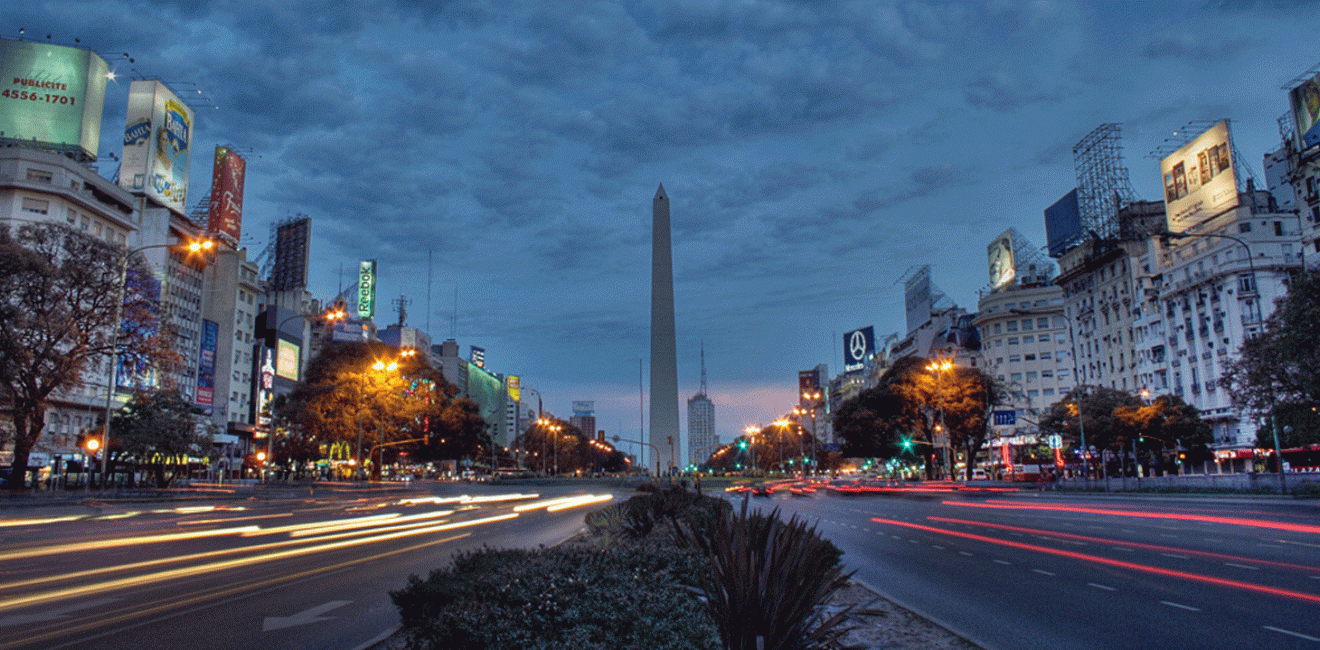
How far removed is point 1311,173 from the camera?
226ft

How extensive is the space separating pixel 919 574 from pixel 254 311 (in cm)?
11185

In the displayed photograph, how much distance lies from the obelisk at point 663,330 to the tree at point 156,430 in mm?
33786

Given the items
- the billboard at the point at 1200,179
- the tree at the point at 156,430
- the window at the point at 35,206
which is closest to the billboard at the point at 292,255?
the window at the point at 35,206

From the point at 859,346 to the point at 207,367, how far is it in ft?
418

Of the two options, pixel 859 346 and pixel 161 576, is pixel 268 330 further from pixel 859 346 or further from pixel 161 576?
pixel 859 346

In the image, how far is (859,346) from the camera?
586ft

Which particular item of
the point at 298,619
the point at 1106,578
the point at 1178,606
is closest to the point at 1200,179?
the point at 1106,578

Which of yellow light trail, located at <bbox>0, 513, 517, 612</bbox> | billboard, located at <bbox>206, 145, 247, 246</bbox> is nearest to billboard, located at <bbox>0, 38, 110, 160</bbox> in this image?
billboard, located at <bbox>206, 145, 247, 246</bbox>

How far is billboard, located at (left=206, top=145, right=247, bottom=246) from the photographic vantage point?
325ft

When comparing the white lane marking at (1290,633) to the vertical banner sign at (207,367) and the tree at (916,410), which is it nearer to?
the tree at (916,410)

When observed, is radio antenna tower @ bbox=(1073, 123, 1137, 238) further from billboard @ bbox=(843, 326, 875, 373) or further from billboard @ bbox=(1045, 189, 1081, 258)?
billboard @ bbox=(843, 326, 875, 373)

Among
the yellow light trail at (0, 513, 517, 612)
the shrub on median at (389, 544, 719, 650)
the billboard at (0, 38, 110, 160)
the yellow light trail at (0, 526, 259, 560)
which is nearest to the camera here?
the shrub on median at (389, 544, 719, 650)

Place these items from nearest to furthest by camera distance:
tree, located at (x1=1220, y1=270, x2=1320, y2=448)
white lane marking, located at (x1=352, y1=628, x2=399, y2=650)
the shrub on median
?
1. the shrub on median
2. white lane marking, located at (x1=352, y1=628, x2=399, y2=650)
3. tree, located at (x1=1220, y1=270, x2=1320, y2=448)

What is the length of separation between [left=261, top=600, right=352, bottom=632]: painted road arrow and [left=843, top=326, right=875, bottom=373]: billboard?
168 m
